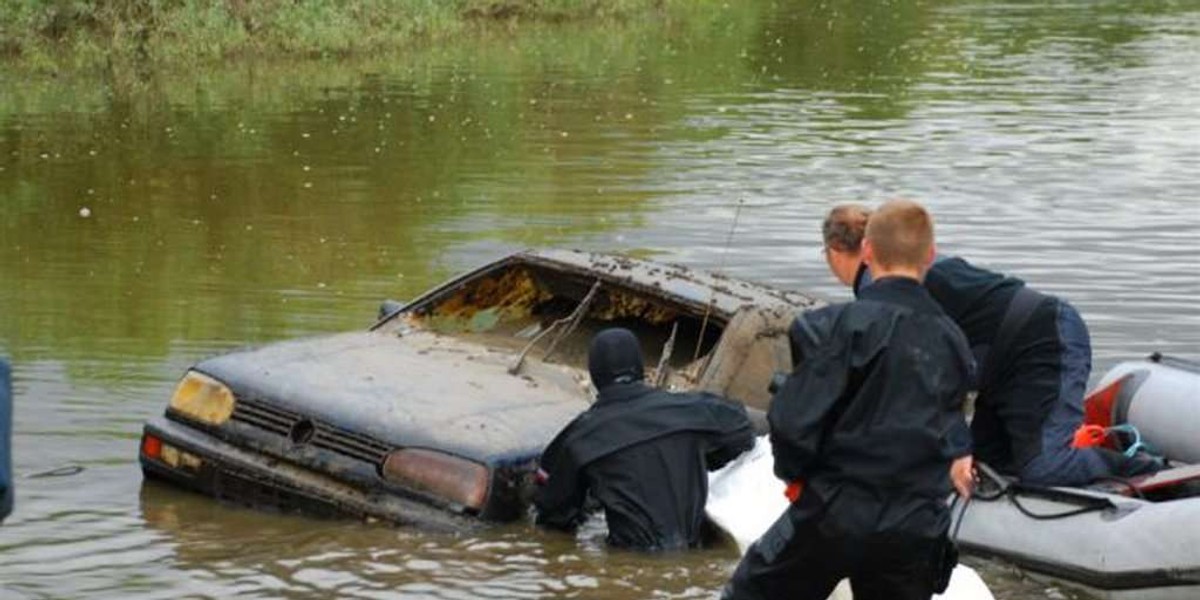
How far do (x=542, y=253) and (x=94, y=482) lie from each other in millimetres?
2442

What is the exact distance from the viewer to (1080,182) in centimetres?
2466

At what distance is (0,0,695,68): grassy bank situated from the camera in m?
37.2

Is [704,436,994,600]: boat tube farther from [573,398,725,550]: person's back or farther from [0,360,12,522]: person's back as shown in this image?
[0,360,12,522]: person's back

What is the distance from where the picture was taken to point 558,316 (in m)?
13.0

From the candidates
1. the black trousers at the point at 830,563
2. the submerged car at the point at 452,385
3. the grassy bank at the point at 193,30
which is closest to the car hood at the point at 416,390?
the submerged car at the point at 452,385

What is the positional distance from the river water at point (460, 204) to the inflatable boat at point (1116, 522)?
178mm

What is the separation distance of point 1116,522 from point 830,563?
324 centimetres

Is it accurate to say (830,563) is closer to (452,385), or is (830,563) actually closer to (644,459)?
(644,459)

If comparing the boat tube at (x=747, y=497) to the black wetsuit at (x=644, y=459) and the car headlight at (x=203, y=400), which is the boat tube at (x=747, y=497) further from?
the car headlight at (x=203, y=400)

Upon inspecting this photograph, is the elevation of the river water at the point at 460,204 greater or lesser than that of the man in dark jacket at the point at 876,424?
lesser

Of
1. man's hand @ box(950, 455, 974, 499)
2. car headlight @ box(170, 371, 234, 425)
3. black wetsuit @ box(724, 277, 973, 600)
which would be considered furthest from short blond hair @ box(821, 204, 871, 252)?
car headlight @ box(170, 371, 234, 425)

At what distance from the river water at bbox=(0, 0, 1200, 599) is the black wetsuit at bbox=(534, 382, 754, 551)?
16 cm

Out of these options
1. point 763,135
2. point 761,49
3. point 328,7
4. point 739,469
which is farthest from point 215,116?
point 739,469

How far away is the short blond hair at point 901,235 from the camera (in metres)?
7.17
